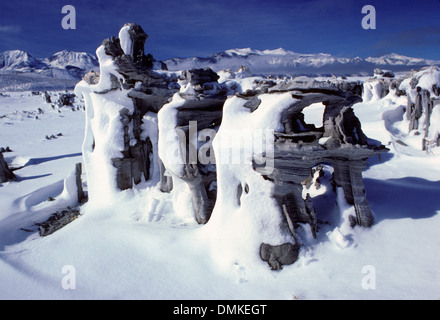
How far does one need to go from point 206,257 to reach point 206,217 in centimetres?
179

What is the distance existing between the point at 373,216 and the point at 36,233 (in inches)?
408

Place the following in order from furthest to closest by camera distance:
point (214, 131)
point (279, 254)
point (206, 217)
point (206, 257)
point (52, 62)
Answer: point (52, 62) < point (214, 131) < point (206, 217) < point (206, 257) < point (279, 254)

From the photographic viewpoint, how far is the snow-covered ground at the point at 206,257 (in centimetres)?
525

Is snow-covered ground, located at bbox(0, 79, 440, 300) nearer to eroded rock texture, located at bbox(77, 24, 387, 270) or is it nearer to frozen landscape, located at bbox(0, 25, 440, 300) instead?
frozen landscape, located at bbox(0, 25, 440, 300)

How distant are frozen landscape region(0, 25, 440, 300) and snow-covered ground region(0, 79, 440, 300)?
27 mm

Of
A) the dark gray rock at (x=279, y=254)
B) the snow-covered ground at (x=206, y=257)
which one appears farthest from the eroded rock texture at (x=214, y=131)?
the snow-covered ground at (x=206, y=257)

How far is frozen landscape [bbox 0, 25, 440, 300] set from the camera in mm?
5555

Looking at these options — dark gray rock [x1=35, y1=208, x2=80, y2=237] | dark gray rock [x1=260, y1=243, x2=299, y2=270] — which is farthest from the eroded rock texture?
dark gray rock [x1=35, y1=208, x2=80, y2=237]

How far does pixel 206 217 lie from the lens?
813cm

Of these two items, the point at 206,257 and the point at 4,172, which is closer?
the point at 206,257

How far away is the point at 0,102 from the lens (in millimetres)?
49344

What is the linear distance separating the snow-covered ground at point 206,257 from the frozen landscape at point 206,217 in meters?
0.03

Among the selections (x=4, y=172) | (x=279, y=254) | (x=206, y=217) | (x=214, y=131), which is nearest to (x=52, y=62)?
(x=4, y=172)

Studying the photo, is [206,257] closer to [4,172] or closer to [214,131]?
[214,131]
